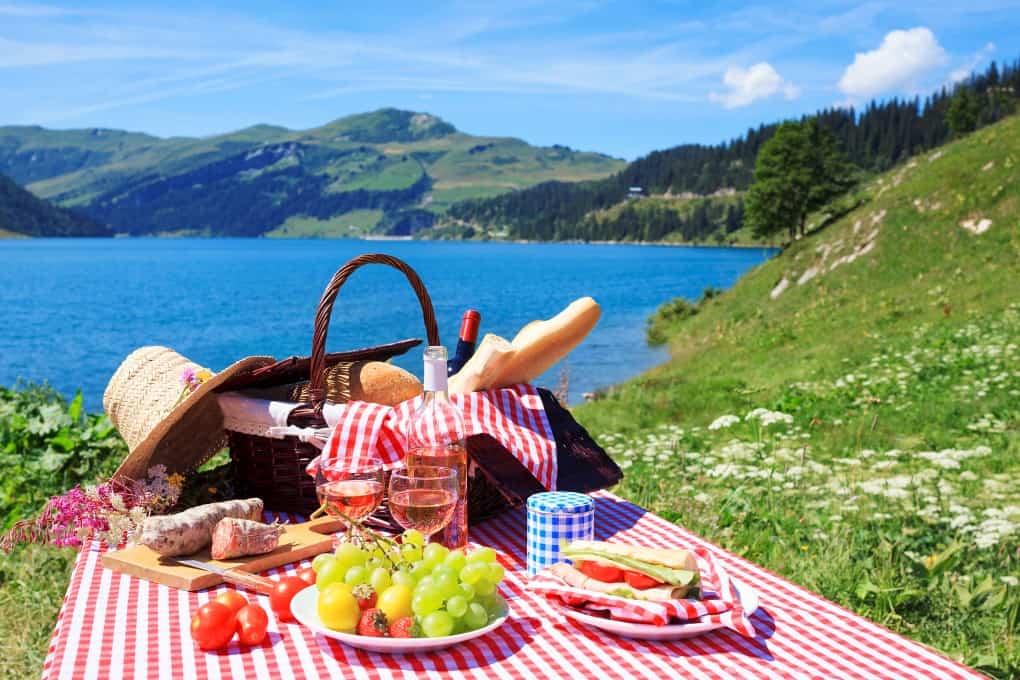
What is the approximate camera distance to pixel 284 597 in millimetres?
2666

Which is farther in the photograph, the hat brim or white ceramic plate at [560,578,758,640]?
the hat brim

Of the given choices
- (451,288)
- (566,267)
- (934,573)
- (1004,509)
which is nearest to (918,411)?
(1004,509)

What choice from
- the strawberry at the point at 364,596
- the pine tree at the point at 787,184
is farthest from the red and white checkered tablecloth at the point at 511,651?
the pine tree at the point at 787,184

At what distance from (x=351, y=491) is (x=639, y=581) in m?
1.03

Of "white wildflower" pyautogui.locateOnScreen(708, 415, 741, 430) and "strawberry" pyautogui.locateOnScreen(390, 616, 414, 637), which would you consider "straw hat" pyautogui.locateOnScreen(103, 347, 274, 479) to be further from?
"white wildflower" pyautogui.locateOnScreen(708, 415, 741, 430)

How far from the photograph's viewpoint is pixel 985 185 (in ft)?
92.2

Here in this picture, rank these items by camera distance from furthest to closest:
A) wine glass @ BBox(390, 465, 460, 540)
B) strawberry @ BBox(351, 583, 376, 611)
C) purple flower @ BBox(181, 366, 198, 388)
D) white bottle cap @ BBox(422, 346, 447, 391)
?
purple flower @ BBox(181, 366, 198, 388)
white bottle cap @ BBox(422, 346, 447, 391)
wine glass @ BBox(390, 465, 460, 540)
strawberry @ BBox(351, 583, 376, 611)

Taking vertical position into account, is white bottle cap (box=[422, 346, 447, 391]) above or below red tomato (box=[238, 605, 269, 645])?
above

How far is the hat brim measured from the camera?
12.2 ft

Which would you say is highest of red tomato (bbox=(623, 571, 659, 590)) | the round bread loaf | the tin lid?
the round bread loaf

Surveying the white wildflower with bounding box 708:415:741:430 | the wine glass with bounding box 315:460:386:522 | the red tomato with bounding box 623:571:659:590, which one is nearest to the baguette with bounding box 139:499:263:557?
the wine glass with bounding box 315:460:386:522

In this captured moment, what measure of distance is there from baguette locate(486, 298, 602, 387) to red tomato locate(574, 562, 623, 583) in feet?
4.06

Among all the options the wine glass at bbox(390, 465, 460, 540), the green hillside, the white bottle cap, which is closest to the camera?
the wine glass at bbox(390, 465, 460, 540)

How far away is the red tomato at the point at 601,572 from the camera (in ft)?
8.87
